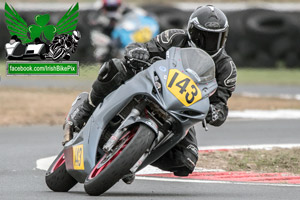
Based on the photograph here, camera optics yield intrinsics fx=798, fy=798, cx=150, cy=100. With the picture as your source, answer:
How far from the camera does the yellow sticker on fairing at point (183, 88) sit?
5.53m

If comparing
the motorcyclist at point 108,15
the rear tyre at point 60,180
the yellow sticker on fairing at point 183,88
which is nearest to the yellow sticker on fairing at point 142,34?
the motorcyclist at point 108,15

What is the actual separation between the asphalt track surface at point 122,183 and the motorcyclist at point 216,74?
27cm

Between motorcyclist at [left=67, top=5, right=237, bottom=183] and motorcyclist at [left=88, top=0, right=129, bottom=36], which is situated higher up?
motorcyclist at [left=67, top=5, right=237, bottom=183]

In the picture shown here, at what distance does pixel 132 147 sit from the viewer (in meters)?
5.39

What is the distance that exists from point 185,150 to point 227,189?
1.61ft

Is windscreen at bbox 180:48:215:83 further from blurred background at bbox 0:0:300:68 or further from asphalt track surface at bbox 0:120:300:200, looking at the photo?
blurred background at bbox 0:0:300:68

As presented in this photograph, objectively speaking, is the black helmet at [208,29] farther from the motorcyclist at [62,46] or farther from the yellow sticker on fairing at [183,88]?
the motorcyclist at [62,46]

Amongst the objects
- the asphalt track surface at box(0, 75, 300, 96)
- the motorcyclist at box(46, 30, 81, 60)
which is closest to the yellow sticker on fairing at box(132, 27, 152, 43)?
the asphalt track surface at box(0, 75, 300, 96)

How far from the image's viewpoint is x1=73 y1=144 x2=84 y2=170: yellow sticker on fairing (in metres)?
5.83

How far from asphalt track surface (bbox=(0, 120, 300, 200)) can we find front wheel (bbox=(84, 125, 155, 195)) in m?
0.22

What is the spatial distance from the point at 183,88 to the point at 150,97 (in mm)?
239

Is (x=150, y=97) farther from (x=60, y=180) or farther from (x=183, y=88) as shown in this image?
(x=60, y=180)

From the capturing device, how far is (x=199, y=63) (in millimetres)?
5812

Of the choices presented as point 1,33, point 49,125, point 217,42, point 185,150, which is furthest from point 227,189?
point 1,33
